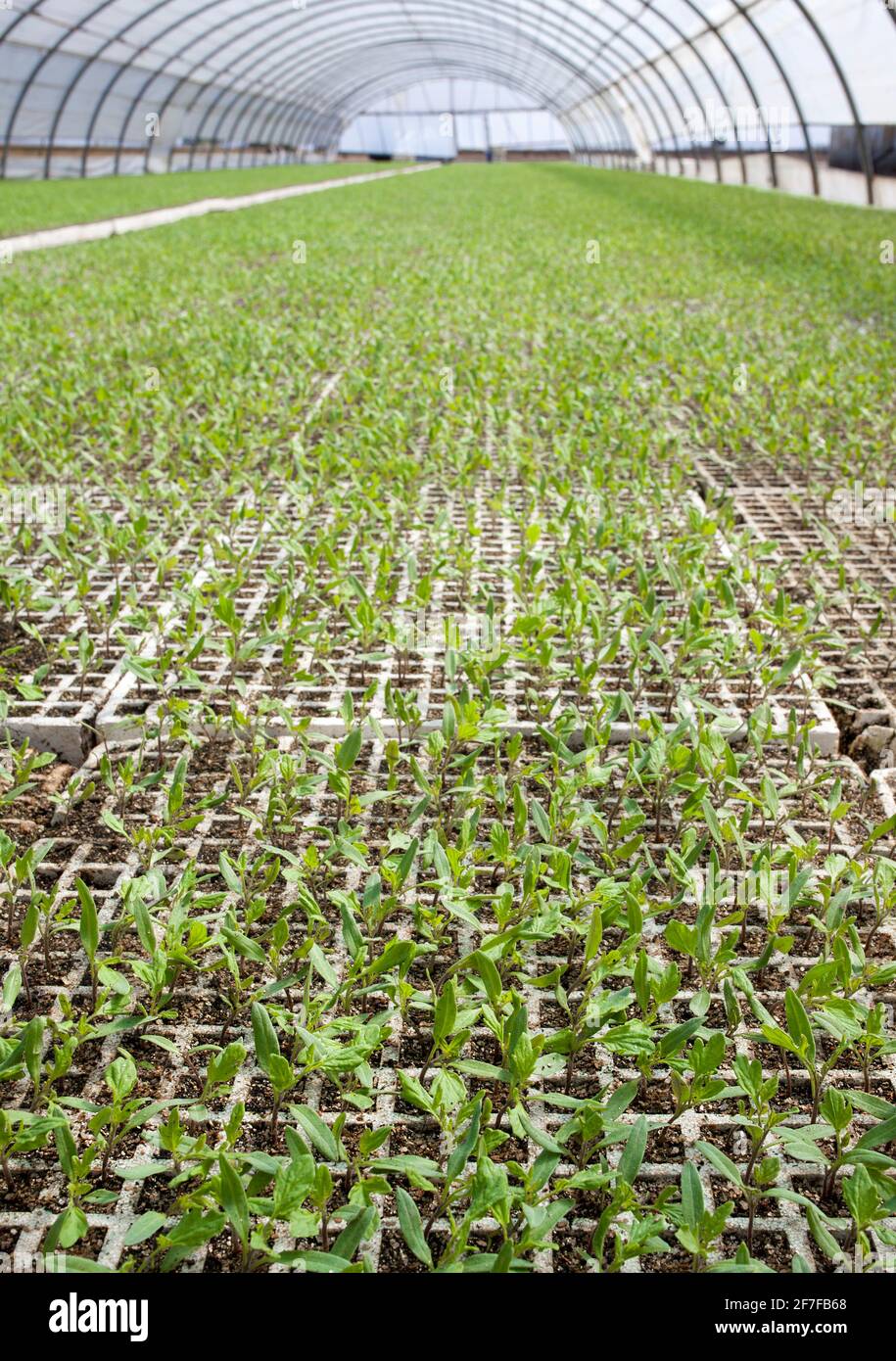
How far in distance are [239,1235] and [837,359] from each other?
572cm

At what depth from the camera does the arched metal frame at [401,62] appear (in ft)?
71.2

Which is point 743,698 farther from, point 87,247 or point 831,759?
point 87,247

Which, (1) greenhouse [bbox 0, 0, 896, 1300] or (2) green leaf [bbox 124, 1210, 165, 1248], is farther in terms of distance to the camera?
(1) greenhouse [bbox 0, 0, 896, 1300]

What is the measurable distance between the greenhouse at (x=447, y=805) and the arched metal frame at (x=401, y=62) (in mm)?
13212

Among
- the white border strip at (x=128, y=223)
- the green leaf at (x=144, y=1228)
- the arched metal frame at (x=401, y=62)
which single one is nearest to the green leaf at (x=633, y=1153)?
the green leaf at (x=144, y=1228)

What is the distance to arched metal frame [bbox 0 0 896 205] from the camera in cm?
2170

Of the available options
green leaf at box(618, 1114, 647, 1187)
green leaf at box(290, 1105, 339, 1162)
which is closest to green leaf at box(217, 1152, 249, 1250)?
green leaf at box(290, 1105, 339, 1162)

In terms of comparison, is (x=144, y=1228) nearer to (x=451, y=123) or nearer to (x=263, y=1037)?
(x=263, y=1037)

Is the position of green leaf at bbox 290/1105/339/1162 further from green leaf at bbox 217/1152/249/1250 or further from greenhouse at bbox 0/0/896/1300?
green leaf at bbox 217/1152/249/1250

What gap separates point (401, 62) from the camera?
4691 centimetres

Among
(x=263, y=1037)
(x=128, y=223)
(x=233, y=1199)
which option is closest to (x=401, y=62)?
(x=128, y=223)

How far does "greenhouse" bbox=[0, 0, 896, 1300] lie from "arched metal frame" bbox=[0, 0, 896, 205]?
13.2m

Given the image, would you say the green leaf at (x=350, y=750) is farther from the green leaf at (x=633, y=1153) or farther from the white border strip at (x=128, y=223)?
the white border strip at (x=128, y=223)

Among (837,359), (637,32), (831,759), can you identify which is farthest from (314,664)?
(637,32)
